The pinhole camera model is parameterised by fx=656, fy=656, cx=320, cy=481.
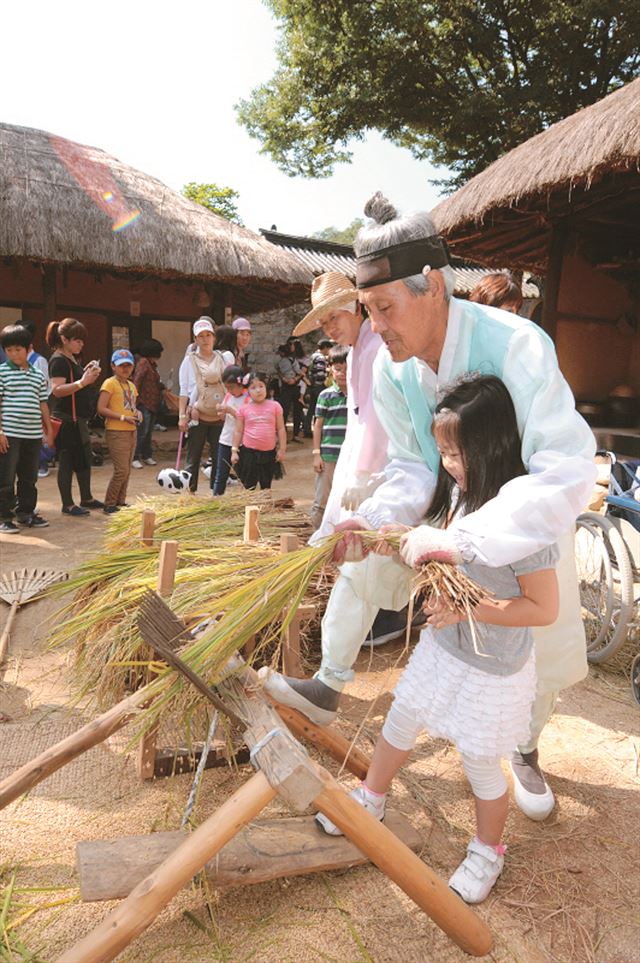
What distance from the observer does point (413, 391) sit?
6.06 ft

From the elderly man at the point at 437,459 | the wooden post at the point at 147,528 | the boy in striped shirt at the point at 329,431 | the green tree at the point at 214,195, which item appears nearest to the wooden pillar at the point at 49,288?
the boy in striped shirt at the point at 329,431

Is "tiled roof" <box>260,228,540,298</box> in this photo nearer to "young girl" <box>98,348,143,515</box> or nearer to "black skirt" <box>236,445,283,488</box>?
"young girl" <box>98,348,143,515</box>

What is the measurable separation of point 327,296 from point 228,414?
8.66ft

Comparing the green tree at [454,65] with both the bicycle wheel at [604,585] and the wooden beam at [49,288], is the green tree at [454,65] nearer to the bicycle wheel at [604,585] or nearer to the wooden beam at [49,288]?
the wooden beam at [49,288]

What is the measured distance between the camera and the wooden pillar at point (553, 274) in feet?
20.1

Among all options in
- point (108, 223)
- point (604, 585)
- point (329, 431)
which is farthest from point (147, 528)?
point (108, 223)

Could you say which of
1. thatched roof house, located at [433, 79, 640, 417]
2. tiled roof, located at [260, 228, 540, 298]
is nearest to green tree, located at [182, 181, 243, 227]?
tiled roof, located at [260, 228, 540, 298]

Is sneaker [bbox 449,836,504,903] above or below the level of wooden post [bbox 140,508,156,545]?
below

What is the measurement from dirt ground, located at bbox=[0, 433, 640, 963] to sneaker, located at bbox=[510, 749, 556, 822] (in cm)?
5

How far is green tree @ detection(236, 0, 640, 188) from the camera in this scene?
464 inches

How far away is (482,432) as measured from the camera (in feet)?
5.02

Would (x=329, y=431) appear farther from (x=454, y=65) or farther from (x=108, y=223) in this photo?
(x=454, y=65)

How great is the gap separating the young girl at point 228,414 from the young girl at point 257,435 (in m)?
0.12

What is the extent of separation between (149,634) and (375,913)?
0.94 m
